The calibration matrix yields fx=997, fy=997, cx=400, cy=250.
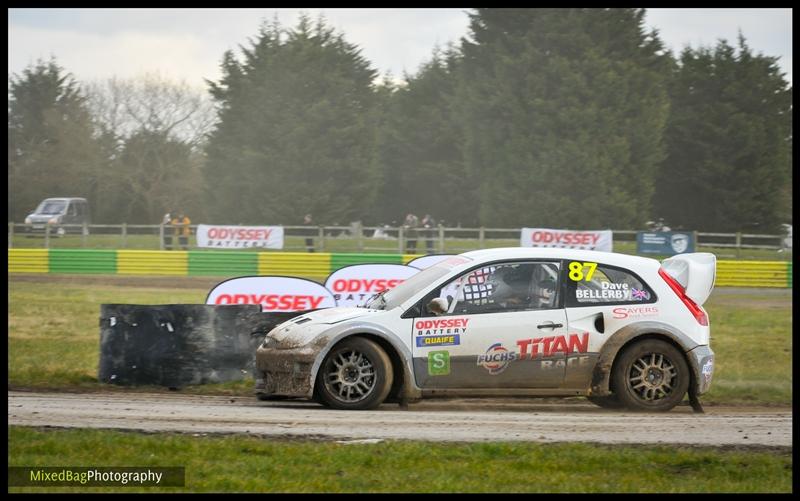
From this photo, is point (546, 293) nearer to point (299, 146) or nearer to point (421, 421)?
point (421, 421)

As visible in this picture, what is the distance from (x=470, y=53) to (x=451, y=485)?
48.1 m

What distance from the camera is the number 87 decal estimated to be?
29.3ft

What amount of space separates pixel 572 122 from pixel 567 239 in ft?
46.5

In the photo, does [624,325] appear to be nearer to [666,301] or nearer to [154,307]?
[666,301]

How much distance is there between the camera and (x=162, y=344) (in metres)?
10.4

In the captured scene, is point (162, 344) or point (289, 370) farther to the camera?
point (162, 344)

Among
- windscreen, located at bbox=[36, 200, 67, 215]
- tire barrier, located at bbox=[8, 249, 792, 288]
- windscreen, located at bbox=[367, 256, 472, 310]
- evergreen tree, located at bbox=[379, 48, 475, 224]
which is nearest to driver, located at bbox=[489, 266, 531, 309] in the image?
windscreen, located at bbox=[367, 256, 472, 310]

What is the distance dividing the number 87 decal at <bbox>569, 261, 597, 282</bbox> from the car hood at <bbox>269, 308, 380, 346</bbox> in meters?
1.78

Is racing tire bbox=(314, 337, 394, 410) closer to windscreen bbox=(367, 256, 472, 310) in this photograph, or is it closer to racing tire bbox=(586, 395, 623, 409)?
windscreen bbox=(367, 256, 472, 310)

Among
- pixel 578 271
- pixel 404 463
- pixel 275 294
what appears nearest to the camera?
pixel 404 463

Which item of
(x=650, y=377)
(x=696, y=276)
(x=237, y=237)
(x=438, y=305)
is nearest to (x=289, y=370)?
(x=438, y=305)

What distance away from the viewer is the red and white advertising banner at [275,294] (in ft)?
41.8

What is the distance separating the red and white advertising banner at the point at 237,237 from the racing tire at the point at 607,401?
27.0 m

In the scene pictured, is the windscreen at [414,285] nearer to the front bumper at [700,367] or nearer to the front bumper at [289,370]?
the front bumper at [289,370]
